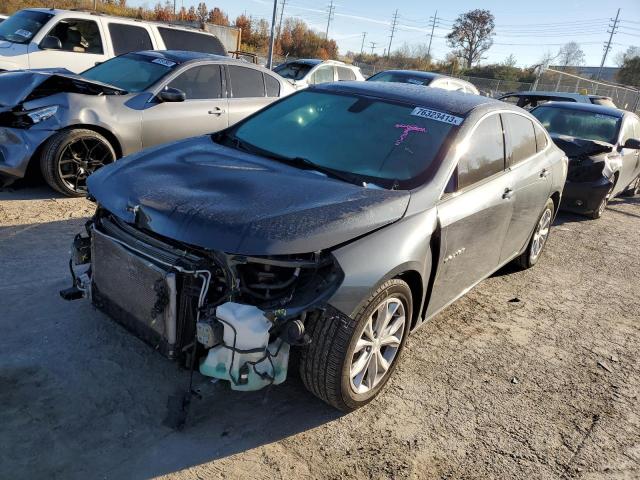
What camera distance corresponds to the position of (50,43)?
885cm

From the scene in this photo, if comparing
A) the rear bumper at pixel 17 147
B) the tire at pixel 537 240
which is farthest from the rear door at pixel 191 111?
the tire at pixel 537 240

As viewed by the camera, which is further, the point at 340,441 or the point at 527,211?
the point at 527,211

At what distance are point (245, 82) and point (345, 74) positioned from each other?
7748mm

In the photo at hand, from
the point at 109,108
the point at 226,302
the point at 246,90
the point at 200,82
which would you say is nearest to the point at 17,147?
the point at 109,108

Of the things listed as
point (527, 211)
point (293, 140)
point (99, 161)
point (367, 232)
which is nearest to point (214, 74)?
point (99, 161)

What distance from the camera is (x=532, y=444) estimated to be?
2.94 meters

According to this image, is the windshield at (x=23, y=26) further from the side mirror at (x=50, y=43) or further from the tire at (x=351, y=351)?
the tire at (x=351, y=351)

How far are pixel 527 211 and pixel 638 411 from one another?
181 centimetres

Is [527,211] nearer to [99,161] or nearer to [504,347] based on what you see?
[504,347]

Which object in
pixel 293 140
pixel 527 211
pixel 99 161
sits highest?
pixel 293 140

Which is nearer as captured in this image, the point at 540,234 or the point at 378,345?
the point at 378,345

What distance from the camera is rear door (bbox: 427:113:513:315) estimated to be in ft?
10.9

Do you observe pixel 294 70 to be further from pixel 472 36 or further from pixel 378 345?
pixel 472 36

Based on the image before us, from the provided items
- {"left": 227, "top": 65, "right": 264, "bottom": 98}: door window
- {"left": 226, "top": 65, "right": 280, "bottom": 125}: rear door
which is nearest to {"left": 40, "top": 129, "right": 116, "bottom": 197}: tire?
{"left": 226, "top": 65, "right": 280, "bottom": 125}: rear door
